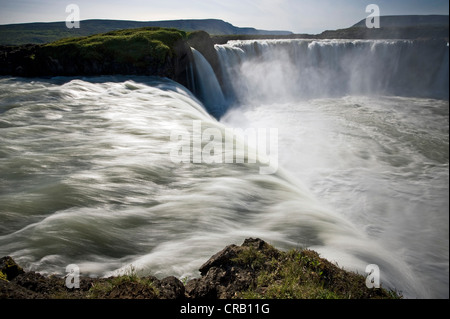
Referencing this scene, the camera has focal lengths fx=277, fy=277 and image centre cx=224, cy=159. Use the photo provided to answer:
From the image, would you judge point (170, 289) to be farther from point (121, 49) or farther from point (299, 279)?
point (121, 49)

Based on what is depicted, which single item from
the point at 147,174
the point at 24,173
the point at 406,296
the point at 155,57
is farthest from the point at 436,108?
the point at 155,57

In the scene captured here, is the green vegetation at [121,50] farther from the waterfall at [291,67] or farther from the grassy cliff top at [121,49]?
the waterfall at [291,67]

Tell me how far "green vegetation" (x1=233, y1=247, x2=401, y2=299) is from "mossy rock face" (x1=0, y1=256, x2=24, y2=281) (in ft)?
8.78

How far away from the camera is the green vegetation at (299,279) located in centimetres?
301

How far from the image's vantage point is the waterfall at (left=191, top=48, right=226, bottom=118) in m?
20.9

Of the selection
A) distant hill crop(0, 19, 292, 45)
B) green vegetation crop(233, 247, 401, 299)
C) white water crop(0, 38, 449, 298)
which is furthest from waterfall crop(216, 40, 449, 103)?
distant hill crop(0, 19, 292, 45)

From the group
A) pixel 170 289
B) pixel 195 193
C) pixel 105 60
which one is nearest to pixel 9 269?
pixel 170 289

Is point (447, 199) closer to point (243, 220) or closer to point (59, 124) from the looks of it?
point (243, 220)

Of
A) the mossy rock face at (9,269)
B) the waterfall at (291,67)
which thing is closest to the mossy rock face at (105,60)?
the waterfall at (291,67)

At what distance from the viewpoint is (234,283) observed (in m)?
3.24

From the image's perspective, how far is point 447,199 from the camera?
1611mm

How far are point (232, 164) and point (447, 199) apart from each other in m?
6.89

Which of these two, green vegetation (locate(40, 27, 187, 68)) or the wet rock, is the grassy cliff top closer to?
green vegetation (locate(40, 27, 187, 68))
